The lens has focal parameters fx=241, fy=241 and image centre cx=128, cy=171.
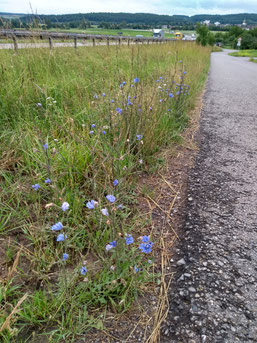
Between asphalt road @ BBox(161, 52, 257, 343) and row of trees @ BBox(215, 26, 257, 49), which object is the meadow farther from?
row of trees @ BBox(215, 26, 257, 49)

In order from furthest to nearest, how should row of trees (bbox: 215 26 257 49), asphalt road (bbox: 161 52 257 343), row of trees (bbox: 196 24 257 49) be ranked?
row of trees (bbox: 215 26 257 49) → row of trees (bbox: 196 24 257 49) → asphalt road (bbox: 161 52 257 343)

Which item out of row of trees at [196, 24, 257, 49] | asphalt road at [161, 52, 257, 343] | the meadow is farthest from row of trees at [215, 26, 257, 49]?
the meadow

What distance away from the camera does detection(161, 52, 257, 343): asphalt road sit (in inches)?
42.6

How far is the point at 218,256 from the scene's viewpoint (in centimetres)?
143

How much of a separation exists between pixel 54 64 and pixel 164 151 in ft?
8.96

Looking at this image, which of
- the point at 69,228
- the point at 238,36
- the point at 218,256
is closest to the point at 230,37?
the point at 238,36

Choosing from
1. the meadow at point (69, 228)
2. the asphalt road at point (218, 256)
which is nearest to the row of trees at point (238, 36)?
the asphalt road at point (218, 256)

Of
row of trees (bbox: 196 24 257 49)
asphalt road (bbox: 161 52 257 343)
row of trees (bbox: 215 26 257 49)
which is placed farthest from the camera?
row of trees (bbox: 215 26 257 49)

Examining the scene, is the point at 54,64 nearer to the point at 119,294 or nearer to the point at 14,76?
the point at 14,76

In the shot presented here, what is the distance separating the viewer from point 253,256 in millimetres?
1433

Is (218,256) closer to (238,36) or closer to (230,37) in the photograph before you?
(238,36)

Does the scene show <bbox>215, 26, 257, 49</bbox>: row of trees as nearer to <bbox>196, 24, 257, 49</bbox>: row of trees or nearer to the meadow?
<bbox>196, 24, 257, 49</bbox>: row of trees

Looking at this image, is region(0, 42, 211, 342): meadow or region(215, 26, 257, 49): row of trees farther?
region(215, 26, 257, 49): row of trees

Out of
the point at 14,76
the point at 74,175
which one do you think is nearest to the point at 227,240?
the point at 74,175
